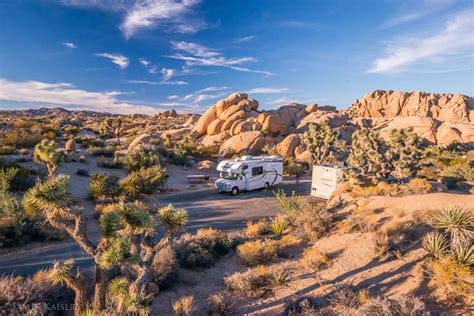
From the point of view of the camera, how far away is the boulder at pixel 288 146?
41.2 m

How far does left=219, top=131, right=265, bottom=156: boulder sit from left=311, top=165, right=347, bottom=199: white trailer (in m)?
21.0

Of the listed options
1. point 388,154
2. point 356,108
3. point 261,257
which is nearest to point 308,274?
point 261,257

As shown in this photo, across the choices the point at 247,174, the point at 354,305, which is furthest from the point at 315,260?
the point at 247,174

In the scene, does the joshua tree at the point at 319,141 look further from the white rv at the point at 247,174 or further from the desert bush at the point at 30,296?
the desert bush at the point at 30,296

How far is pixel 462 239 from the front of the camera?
7.80 meters

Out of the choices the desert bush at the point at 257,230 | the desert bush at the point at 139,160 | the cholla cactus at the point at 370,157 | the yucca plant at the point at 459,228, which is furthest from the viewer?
the desert bush at the point at 139,160

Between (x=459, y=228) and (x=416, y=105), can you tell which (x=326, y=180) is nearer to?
(x=459, y=228)

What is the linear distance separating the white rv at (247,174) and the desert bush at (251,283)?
44.9ft

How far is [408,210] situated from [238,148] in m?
30.8

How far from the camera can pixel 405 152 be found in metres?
19.5

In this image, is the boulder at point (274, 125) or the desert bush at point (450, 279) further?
the boulder at point (274, 125)

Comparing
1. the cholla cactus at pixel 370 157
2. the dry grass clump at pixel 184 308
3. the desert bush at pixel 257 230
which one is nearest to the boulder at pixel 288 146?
the cholla cactus at pixel 370 157

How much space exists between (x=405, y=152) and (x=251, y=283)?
16545 mm

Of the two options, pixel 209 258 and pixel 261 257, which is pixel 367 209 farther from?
pixel 209 258
